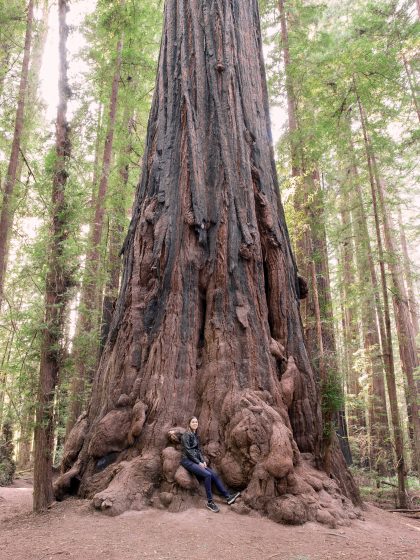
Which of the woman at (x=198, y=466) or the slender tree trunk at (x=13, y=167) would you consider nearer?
the woman at (x=198, y=466)

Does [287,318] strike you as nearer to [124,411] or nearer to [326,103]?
[124,411]

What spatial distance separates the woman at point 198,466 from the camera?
17.0 ft

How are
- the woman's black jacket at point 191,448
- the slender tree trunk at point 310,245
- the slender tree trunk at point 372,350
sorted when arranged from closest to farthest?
the woman's black jacket at point 191,448
the slender tree trunk at point 310,245
the slender tree trunk at point 372,350

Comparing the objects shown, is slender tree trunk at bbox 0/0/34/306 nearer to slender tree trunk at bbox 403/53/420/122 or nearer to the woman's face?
the woman's face

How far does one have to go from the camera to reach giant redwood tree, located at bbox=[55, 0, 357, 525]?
5387 mm

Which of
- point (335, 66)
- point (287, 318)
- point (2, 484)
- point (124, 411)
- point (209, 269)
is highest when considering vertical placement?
point (335, 66)

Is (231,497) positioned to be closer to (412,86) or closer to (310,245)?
(310,245)

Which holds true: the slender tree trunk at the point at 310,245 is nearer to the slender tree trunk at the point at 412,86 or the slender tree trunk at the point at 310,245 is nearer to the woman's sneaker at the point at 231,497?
the slender tree trunk at the point at 412,86

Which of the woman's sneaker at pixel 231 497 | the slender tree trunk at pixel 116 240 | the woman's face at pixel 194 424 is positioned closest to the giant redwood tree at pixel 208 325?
the woman's sneaker at pixel 231 497

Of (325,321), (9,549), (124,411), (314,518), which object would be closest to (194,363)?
(124,411)

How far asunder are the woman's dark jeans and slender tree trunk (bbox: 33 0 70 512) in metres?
2.19

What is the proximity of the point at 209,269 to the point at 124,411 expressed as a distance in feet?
7.97

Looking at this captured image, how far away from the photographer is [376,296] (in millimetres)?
11367

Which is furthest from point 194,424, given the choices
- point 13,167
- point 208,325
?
point 13,167
